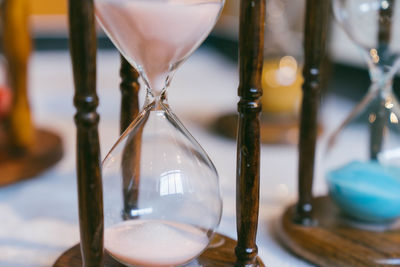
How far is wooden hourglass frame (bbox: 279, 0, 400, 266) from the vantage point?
74 centimetres

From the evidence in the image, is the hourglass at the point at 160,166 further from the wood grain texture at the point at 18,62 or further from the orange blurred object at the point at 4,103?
the orange blurred object at the point at 4,103

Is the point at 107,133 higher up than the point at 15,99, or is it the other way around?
the point at 15,99

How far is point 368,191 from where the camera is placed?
84 cm

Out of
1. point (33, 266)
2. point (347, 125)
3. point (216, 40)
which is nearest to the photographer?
point (33, 266)

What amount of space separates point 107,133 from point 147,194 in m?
0.85

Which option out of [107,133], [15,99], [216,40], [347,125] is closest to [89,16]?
[347,125]

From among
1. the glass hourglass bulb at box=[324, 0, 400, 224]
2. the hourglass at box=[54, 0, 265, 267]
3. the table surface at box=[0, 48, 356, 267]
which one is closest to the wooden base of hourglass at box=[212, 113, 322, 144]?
the table surface at box=[0, 48, 356, 267]

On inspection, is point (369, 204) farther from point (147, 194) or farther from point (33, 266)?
point (33, 266)

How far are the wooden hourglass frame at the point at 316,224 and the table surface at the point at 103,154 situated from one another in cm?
3

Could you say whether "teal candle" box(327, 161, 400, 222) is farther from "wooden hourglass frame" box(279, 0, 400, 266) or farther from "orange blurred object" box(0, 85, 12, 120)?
"orange blurred object" box(0, 85, 12, 120)

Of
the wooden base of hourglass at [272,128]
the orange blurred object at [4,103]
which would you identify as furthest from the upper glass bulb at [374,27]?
the orange blurred object at [4,103]

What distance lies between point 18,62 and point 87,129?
684 mm

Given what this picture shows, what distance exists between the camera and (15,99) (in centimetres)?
117

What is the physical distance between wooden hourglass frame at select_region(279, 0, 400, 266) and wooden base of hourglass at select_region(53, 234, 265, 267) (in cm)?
12
